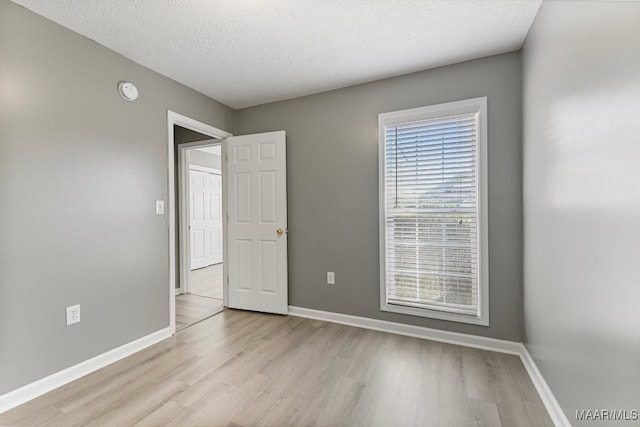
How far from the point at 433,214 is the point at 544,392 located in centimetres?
144

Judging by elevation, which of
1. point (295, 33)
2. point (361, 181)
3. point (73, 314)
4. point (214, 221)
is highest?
point (295, 33)

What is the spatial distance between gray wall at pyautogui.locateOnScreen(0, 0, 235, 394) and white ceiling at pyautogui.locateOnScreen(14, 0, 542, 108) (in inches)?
10.8

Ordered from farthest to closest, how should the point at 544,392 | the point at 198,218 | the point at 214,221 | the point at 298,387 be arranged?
the point at 214,221 → the point at 198,218 → the point at 298,387 → the point at 544,392

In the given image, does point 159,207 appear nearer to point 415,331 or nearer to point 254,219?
point 254,219

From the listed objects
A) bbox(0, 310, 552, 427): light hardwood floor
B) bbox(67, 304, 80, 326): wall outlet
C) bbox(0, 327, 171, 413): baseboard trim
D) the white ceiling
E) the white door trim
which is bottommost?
bbox(0, 310, 552, 427): light hardwood floor

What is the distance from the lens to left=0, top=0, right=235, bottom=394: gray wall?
69.0 inches

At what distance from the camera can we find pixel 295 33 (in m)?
2.10

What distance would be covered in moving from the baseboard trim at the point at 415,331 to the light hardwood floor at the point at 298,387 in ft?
0.25

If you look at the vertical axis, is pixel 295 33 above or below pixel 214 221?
above

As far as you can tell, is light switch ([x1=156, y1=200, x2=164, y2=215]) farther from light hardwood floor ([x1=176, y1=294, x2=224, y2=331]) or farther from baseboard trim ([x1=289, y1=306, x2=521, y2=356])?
baseboard trim ([x1=289, y1=306, x2=521, y2=356])

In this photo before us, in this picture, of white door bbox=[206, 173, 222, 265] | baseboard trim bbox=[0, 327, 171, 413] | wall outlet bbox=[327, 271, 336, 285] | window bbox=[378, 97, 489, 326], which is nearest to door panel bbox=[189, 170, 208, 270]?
white door bbox=[206, 173, 222, 265]

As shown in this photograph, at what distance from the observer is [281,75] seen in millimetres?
2744

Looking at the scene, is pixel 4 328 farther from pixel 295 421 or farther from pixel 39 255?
pixel 295 421

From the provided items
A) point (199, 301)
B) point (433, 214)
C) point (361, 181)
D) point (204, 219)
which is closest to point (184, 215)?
point (199, 301)
